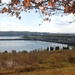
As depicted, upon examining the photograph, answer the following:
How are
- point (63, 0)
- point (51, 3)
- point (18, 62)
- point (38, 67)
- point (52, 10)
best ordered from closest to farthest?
point (51, 3), point (63, 0), point (52, 10), point (38, 67), point (18, 62)

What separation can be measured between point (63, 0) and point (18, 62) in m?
18.7

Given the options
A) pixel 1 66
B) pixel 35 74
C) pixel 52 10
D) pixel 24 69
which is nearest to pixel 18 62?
pixel 1 66

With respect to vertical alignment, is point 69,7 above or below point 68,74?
above

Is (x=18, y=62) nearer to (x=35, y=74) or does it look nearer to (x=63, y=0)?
(x=35, y=74)

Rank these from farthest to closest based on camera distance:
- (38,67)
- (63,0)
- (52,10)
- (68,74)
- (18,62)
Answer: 1. (18,62)
2. (38,67)
3. (68,74)
4. (52,10)
5. (63,0)

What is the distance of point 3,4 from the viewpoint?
1148cm

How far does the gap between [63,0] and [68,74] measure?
9.77 metres

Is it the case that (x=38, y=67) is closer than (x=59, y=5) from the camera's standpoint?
No

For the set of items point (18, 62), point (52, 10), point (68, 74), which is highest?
point (52, 10)

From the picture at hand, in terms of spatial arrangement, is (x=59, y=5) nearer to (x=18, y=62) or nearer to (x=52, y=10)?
(x=52, y=10)

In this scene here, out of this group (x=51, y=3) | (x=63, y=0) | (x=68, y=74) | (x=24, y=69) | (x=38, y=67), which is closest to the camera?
(x=51, y=3)

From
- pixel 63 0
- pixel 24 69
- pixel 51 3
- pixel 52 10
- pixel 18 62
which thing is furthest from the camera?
pixel 18 62

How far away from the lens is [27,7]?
11227 millimetres

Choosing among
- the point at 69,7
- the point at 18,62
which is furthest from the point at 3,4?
the point at 18,62
